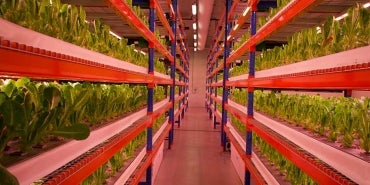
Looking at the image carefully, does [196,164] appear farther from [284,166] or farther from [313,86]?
[313,86]

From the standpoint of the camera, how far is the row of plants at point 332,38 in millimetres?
1728

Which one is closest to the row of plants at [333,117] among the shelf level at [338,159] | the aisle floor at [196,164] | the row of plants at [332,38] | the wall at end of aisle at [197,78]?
the shelf level at [338,159]

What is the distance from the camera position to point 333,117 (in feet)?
6.85

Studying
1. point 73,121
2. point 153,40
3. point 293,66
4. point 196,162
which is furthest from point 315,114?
point 196,162

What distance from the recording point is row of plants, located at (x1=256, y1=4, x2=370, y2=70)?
173 cm

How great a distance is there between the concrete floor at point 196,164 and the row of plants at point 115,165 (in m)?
0.72

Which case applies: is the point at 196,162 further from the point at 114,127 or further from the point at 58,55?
the point at 58,55

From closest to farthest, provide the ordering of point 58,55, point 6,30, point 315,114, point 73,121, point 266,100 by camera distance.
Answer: point 6,30
point 58,55
point 73,121
point 315,114
point 266,100

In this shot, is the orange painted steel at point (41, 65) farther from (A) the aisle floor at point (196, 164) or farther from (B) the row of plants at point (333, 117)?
(A) the aisle floor at point (196, 164)

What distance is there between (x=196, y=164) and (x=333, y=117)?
3.65 metres

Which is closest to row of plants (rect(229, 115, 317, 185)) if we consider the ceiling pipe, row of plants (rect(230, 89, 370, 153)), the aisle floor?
row of plants (rect(230, 89, 370, 153))

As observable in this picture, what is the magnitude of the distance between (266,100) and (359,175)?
2599mm

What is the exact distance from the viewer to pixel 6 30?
106 centimetres

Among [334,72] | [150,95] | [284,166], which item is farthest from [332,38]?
[150,95]
